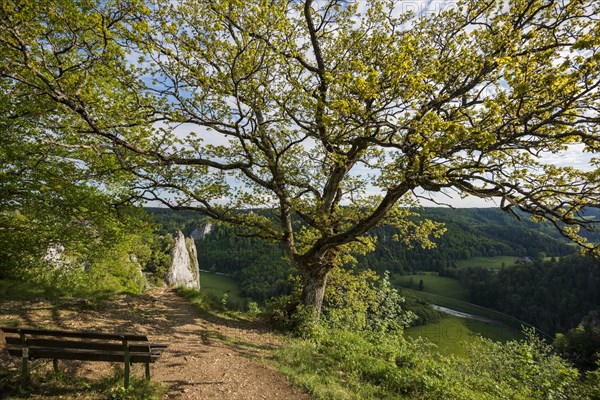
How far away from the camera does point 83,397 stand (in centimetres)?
513

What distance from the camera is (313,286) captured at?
12297 mm

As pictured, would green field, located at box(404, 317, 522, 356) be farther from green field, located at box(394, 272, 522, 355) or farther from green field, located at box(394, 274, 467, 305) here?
green field, located at box(394, 274, 467, 305)

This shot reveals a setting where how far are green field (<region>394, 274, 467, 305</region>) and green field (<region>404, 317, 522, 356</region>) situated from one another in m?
25.6

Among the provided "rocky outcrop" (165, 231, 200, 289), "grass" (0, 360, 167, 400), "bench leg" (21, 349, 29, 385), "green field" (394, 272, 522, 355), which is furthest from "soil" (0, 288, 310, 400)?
"green field" (394, 272, 522, 355)

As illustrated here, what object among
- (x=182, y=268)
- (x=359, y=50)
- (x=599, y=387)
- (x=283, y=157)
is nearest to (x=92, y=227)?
(x=283, y=157)

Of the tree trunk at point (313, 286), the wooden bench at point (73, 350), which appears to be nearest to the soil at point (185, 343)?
the wooden bench at point (73, 350)

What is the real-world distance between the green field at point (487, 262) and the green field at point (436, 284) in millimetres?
19220

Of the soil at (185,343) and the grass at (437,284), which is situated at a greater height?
the soil at (185,343)

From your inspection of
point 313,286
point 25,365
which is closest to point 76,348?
point 25,365

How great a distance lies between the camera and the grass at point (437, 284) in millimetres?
127312

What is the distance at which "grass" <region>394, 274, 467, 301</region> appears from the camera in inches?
5012

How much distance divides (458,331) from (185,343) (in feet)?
326

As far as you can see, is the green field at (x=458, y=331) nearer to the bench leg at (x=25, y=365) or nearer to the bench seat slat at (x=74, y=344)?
the bench seat slat at (x=74, y=344)

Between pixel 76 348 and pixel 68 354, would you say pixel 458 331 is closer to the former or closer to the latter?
pixel 76 348
